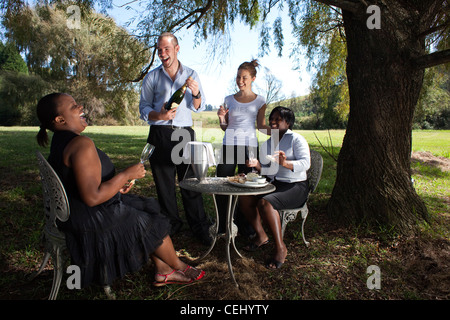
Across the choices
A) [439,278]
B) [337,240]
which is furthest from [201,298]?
[439,278]

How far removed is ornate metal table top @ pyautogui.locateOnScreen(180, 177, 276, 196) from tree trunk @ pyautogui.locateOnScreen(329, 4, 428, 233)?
1495 mm

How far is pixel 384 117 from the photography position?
3516mm

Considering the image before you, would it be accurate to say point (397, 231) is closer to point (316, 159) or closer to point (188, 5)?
point (316, 159)

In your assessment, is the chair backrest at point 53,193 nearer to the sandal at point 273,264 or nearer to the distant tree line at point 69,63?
the sandal at point 273,264

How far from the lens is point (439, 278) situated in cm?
269

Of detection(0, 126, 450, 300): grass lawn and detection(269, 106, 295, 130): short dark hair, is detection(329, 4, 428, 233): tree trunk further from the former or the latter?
detection(269, 106, 295, 130): short dark hair

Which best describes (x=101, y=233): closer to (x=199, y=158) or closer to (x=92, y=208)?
(x=92, y=208)

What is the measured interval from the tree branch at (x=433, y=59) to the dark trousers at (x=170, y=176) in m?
2.55

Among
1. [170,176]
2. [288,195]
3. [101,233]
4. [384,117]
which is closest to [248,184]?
[288,195]

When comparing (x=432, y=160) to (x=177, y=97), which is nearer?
(x=177, y=97)

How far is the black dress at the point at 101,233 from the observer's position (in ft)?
6.83

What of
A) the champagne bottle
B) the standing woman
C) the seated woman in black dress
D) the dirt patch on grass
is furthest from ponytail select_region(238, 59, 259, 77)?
the dirt patch on grass

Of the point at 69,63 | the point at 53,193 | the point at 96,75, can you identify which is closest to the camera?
the point at 53,193

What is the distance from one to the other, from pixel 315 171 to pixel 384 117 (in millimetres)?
981
